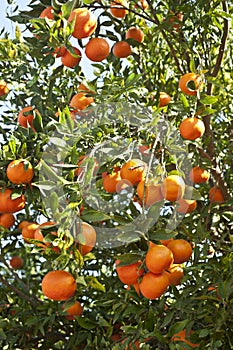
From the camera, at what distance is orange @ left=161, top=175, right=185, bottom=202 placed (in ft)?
4.70

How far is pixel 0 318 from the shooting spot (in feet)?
6.61

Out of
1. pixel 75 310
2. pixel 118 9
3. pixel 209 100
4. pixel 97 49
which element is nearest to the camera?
pixel 209 100

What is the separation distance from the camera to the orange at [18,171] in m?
1.63

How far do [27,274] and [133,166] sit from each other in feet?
4.31

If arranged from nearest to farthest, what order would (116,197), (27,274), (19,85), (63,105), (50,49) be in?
(50,49)
(116,197)
(63,105)
(19,85)
(27,274)

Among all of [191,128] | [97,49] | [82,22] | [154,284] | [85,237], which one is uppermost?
[82,22]

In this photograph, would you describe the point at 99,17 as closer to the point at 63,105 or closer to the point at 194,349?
the point at 63,105

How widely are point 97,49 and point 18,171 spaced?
1.57 ft

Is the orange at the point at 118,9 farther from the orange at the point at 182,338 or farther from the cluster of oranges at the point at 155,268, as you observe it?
the orange at the point at 182,338

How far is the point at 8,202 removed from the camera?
1.74 meters

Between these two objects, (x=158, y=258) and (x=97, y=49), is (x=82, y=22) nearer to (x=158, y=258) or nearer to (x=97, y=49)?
(x=97, y=49)

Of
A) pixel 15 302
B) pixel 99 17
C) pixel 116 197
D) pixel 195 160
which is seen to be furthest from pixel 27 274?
pixel 99 17

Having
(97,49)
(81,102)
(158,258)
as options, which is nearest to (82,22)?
(97,49)

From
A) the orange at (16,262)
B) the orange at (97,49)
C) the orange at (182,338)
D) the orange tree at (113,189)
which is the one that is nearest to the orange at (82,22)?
the orange tree at (113,189)
